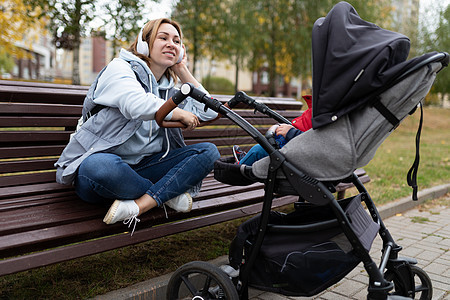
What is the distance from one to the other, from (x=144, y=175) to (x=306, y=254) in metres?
1.23

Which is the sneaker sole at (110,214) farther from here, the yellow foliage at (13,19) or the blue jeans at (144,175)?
the yellow foliage at (13,19)

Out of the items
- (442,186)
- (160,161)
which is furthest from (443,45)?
(160,161)

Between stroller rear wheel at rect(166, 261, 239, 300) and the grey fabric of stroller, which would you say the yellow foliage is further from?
the grey fabric of stroller

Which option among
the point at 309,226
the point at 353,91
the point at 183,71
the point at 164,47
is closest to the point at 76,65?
the point at 183,71

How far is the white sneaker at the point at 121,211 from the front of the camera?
8.09 feet

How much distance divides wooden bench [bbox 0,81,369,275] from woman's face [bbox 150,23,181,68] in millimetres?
640

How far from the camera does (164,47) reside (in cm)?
303

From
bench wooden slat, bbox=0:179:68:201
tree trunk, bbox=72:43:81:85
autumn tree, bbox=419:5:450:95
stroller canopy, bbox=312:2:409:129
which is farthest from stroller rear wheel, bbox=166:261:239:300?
autumn tree, bbox=419:5:450:95

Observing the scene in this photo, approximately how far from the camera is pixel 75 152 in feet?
9.00

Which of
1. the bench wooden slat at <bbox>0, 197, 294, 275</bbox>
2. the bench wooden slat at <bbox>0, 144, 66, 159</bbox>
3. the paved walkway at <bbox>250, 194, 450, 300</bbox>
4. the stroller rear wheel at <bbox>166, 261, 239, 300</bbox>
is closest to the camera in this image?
the bench wooden slat at <bbox>0, 197, 294, 275</bbox>

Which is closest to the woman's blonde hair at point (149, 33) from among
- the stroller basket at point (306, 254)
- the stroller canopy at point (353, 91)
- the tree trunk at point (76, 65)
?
the stroller canopy at point (353, 91)

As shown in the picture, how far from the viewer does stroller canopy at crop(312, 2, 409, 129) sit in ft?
6.80

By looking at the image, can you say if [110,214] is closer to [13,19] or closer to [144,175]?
[144,175]

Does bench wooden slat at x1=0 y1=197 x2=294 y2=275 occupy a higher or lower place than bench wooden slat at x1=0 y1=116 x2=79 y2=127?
lower
